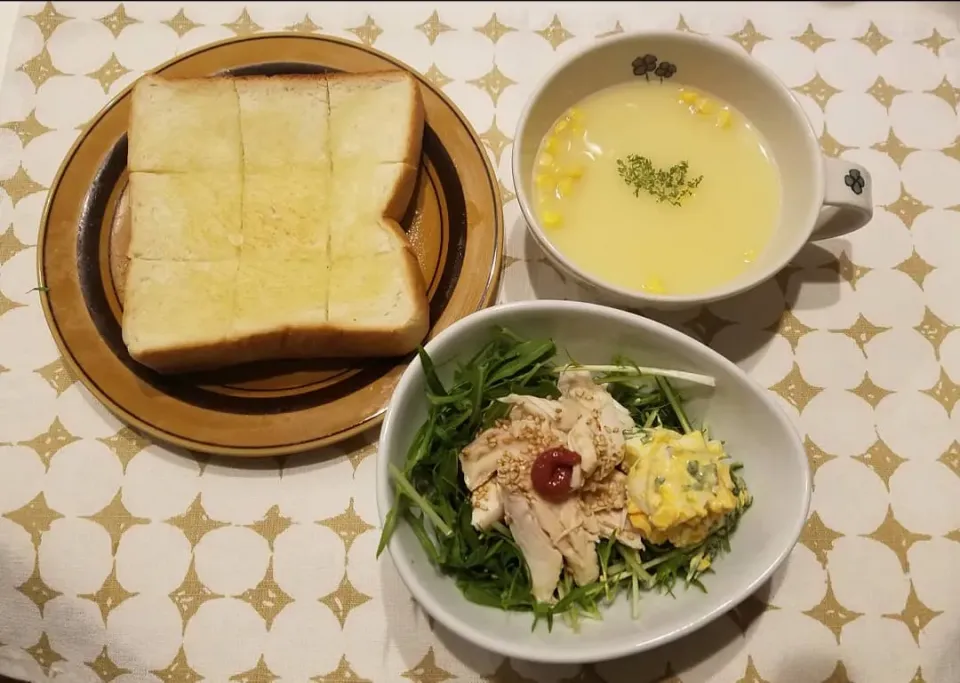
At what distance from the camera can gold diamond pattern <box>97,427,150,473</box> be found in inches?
61.0

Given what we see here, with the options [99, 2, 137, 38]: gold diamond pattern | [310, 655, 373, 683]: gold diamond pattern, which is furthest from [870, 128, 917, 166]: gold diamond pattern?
[99, 2, 137, 38]: gold diamond pattern

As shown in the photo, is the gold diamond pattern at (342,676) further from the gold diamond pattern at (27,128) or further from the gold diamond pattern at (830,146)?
the gold diamond pattern at (830,146)

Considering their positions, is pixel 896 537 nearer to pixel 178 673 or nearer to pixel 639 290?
pixel 639 290

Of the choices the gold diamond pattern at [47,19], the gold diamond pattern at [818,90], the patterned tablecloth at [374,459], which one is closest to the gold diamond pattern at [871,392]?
the patterned tablecloth at [374,459]

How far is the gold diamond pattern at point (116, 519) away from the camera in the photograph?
4.91 feet

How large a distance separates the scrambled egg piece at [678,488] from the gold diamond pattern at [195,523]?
33.0 inches

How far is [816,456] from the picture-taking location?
5.09 ft

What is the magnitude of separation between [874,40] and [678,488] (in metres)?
1.43

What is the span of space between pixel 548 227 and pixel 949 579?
1072 millimetres

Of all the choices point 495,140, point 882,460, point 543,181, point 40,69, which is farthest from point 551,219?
point 40,69

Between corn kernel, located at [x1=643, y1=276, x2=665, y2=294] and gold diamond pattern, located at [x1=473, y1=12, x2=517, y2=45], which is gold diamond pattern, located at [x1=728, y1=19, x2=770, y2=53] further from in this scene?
corn kernel, located at [x1=643, y1=276, x2=665, y2=294]

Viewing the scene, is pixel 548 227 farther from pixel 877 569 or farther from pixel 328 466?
pixel 877 569

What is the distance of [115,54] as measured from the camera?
6.16 ft

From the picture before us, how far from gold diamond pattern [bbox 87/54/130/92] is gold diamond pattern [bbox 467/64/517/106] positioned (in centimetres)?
88
